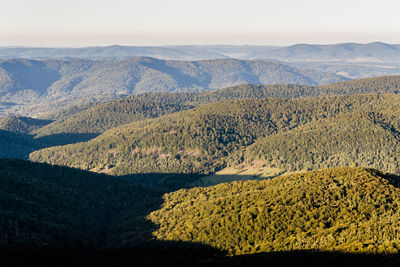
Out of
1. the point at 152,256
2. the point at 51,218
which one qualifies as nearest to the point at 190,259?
the point at 152,256

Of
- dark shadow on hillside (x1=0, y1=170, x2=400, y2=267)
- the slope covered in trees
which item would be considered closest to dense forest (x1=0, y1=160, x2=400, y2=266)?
dark shadow on hillside (x1=0, y1=170, x2=400, y2=267)

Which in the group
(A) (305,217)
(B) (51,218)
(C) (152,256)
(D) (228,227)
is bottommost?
(B) (51,218)

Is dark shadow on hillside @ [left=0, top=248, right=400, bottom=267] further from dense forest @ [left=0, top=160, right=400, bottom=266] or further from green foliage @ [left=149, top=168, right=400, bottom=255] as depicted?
green foliage @ [left=149, top=168, right=400, bottom=255]

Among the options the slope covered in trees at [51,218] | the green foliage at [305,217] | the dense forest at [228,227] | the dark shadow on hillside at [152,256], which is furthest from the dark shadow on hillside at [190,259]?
the slope covered in trees at [51,218]

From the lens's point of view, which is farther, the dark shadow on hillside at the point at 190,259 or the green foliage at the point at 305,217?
the green foliage at the point at 305,217

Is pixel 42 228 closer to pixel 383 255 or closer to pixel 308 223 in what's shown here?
pixel 308 223

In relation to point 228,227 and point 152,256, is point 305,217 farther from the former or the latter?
point 152,256

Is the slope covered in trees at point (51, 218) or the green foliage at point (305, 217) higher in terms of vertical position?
the green foliage at point (305, 217)

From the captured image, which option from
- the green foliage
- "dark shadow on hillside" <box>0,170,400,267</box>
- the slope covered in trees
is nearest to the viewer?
"dark shadow on hillside" <box>0,170,400,267</box>

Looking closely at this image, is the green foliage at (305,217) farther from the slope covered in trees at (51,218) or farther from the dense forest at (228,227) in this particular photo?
the slope covered in trees at (51,218)

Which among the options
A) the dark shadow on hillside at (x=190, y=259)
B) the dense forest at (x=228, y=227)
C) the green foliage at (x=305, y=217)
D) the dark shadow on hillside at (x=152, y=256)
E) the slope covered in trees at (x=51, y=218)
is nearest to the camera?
the dark shadow on hillside at (x=190, y=259)
